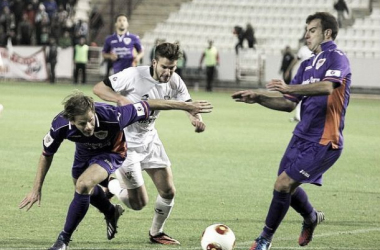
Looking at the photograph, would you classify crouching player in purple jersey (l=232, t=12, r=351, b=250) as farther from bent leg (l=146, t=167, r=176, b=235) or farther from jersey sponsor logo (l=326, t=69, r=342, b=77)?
bent leg (l=146, t=167, r=176, b=235)

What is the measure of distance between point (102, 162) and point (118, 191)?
1.27 m

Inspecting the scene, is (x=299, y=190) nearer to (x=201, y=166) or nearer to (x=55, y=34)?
(x=201, y=166)

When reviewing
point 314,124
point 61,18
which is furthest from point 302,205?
point 61,18

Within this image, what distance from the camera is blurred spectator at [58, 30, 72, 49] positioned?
37209 millimetres

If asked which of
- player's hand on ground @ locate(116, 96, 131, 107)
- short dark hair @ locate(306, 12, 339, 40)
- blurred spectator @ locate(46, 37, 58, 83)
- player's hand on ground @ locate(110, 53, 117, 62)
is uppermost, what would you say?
short dark hair @ locate(306, 12, 339, 40)

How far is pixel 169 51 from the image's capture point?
782cm

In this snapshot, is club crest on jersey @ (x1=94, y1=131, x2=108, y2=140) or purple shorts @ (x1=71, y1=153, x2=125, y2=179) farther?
purple shorts @ (x1=71, y1=153, x2=125, y2=179)

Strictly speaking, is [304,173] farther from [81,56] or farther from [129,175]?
[81,56]

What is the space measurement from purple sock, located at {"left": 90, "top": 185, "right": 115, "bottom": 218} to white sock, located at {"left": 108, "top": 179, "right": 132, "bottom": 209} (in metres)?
0.48

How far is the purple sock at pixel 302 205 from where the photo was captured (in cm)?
781

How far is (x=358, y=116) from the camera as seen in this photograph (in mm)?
24250

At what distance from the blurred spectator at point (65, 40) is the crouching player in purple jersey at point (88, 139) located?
3013 cm

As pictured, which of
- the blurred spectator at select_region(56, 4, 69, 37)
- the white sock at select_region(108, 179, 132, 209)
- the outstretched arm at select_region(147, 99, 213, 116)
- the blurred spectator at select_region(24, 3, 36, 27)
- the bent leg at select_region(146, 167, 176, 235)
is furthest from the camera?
the blurred spectator at select_region(24, 3, 36, 27)

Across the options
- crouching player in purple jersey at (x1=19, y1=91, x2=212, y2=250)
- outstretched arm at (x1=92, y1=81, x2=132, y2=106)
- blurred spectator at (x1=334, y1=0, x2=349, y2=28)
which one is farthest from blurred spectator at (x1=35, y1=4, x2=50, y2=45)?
crouching player in purple jersey at (x1=19, y1=91, x2=212, y2=250)
